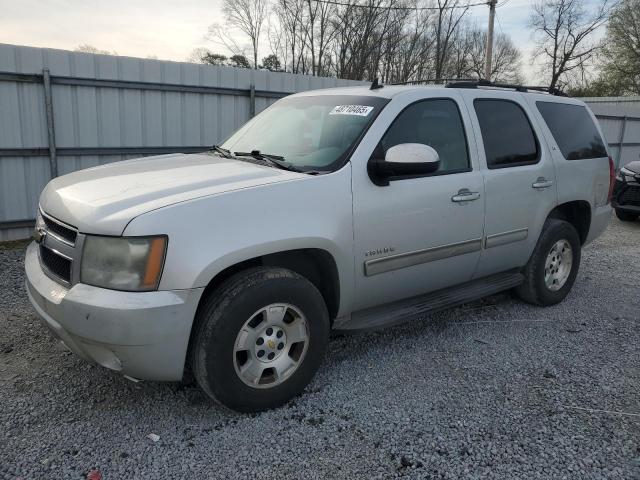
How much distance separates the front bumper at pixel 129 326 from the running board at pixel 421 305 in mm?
1088

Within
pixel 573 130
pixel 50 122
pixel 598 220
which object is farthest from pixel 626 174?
pixel 50 122

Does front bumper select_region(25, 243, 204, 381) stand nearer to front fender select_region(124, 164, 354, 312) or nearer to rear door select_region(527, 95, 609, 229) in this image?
front fender select_region(124, 164, 354, 312)

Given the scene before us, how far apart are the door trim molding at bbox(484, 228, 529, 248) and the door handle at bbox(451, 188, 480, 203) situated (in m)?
0.39

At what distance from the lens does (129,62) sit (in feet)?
24.4

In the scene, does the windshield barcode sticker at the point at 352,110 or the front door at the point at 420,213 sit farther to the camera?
the windshield barcode sticker at the point at 352,110

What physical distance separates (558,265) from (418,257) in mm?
2116

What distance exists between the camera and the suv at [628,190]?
30.5 ft

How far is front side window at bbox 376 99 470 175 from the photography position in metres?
3.58

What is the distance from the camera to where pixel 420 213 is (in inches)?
139

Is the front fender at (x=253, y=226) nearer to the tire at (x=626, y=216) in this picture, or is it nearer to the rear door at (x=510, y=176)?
the rear door at (x=510, y=176)

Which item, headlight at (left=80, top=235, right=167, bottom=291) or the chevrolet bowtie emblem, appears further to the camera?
the chevrolet bowtie emblem

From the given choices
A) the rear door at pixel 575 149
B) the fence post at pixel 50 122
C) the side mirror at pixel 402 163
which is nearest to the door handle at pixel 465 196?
the side mirror at pixel 402 163

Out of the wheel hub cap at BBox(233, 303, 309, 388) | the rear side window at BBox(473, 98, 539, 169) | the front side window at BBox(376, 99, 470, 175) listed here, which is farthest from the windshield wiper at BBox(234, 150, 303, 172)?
the rear side window at BBox(473, 98, 539, 169)

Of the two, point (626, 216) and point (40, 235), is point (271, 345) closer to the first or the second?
point (40, 235)
